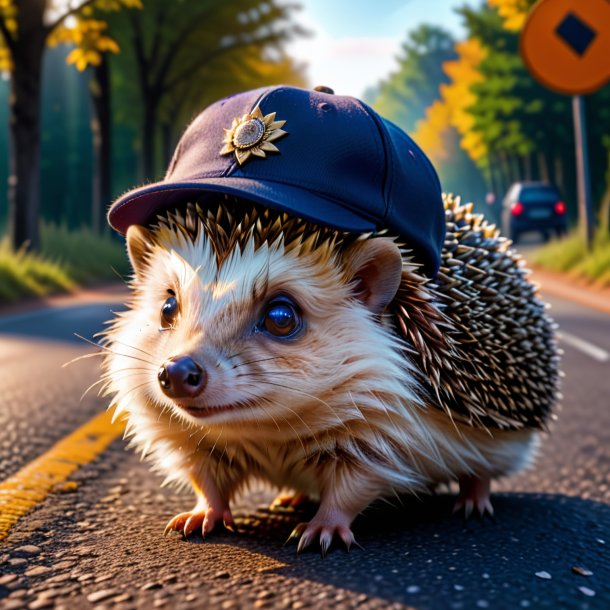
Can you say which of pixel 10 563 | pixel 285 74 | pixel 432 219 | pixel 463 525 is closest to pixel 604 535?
pixel 463 525

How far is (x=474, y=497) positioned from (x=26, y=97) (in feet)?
47.4

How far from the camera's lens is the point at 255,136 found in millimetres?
2383

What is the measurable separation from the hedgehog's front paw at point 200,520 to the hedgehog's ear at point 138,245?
0.79 m

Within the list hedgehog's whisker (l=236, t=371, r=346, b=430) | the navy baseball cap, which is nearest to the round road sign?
the navy baseball cap

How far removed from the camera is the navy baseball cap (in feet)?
7.47

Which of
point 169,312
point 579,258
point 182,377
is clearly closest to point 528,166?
point 579,258

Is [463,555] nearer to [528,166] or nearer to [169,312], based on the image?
[169,312]

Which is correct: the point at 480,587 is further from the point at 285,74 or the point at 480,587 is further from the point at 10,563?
the point at 285,74

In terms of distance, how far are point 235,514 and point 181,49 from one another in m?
24.3

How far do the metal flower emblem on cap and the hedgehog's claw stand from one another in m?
1.19

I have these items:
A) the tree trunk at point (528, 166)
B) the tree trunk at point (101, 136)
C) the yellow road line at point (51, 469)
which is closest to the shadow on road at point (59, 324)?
the yellow road line at point (51, 469)

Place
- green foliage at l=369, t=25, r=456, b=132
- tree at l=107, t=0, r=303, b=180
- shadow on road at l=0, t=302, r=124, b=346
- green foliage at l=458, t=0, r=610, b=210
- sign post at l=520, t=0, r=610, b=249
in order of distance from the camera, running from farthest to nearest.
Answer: green foliage at l=369, t=25, r=456, b=132 < green foliage at l=458, t=0, r=610, b=210 < tree at l=107, t=0, r=303, b=180 < sign post at l=520, t=0, r=610, b=249 < shadow on road at l=0, t=302, r=124, b=346

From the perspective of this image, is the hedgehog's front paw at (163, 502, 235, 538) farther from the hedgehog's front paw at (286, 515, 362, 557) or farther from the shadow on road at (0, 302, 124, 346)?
the shadow on road at (0, 302, 124, 346)

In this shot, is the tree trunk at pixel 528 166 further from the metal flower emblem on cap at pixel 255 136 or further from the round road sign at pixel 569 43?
the metal flower emblem on cap at pixel 255 136
